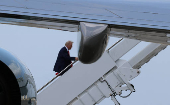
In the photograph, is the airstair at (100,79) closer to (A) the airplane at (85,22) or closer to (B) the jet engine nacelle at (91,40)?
(A) the airplane at (85,22)

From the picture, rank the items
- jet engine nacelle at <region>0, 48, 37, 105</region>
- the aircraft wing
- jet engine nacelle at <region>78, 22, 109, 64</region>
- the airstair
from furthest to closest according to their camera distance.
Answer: the airstair
jet engine nacelle at <region>0, 48, 37, 105</region>
the aircraft wing
jet engine nacelle at <region>78, 22, 109, 64</region>

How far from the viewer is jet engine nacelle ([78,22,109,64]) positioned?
4.02 metres

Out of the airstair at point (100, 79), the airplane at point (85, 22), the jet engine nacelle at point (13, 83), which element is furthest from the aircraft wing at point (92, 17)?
the airstair at point (100, 79)

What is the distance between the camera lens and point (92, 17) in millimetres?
4211

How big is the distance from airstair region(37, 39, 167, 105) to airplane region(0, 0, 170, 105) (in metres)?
7.27

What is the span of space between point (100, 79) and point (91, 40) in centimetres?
827

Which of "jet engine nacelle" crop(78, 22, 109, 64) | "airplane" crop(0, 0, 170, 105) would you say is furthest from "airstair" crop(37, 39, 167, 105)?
"jet engine nacelle" crop(78, 22, 109, 64)

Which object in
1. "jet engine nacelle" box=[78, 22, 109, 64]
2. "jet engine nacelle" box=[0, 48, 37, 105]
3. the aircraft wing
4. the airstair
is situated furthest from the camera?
the airstair

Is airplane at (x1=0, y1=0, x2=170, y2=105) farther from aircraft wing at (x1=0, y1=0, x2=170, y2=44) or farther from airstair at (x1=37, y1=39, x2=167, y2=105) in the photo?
airstair at (x1=37, y1=39, x2=167, y2=105)

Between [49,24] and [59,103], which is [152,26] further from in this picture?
[59,103]

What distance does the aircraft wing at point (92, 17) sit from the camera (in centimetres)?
418

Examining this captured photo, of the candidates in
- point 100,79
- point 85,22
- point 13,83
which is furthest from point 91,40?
point 100,79

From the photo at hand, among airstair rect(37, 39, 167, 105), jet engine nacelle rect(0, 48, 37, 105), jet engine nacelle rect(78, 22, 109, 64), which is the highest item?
airstair rect(37, 39, 167, 105)

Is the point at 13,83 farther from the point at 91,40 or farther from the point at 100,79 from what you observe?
the point at 100,79
